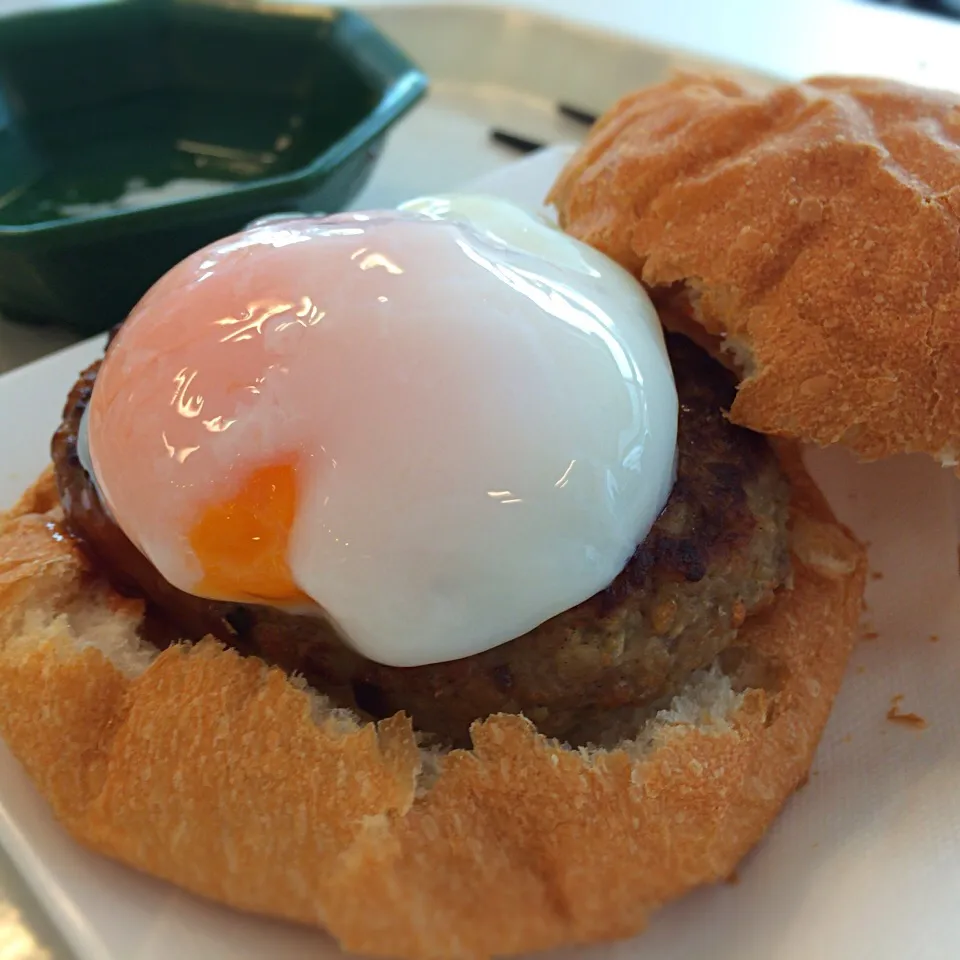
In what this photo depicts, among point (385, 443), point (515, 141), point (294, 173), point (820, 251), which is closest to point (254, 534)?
point (385, 443)

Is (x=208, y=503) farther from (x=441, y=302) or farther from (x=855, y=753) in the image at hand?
(x=855, y=753)

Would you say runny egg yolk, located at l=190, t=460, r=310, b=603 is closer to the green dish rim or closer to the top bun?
the top bun

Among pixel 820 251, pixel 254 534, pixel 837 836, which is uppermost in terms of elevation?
pixel 820 251

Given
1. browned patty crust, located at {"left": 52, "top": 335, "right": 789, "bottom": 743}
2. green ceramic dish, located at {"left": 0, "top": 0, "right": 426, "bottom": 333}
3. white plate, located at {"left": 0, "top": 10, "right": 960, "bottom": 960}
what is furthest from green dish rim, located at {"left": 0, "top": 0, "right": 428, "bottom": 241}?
browned patty crust, located at {"left": 52, "top": 335, "right": 789, "bottom": 743}

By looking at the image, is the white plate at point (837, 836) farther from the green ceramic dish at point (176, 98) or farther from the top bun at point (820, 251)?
the green ceramic dish at point (176, 98)

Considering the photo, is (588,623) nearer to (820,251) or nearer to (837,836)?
(837,836)

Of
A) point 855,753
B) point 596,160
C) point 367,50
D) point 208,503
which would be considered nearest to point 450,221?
point 596,160

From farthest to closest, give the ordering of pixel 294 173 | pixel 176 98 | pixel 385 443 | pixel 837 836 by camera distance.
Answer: pixel 176 98 → pixel 294 173 → pixel 837 836 → pixel 385 443
